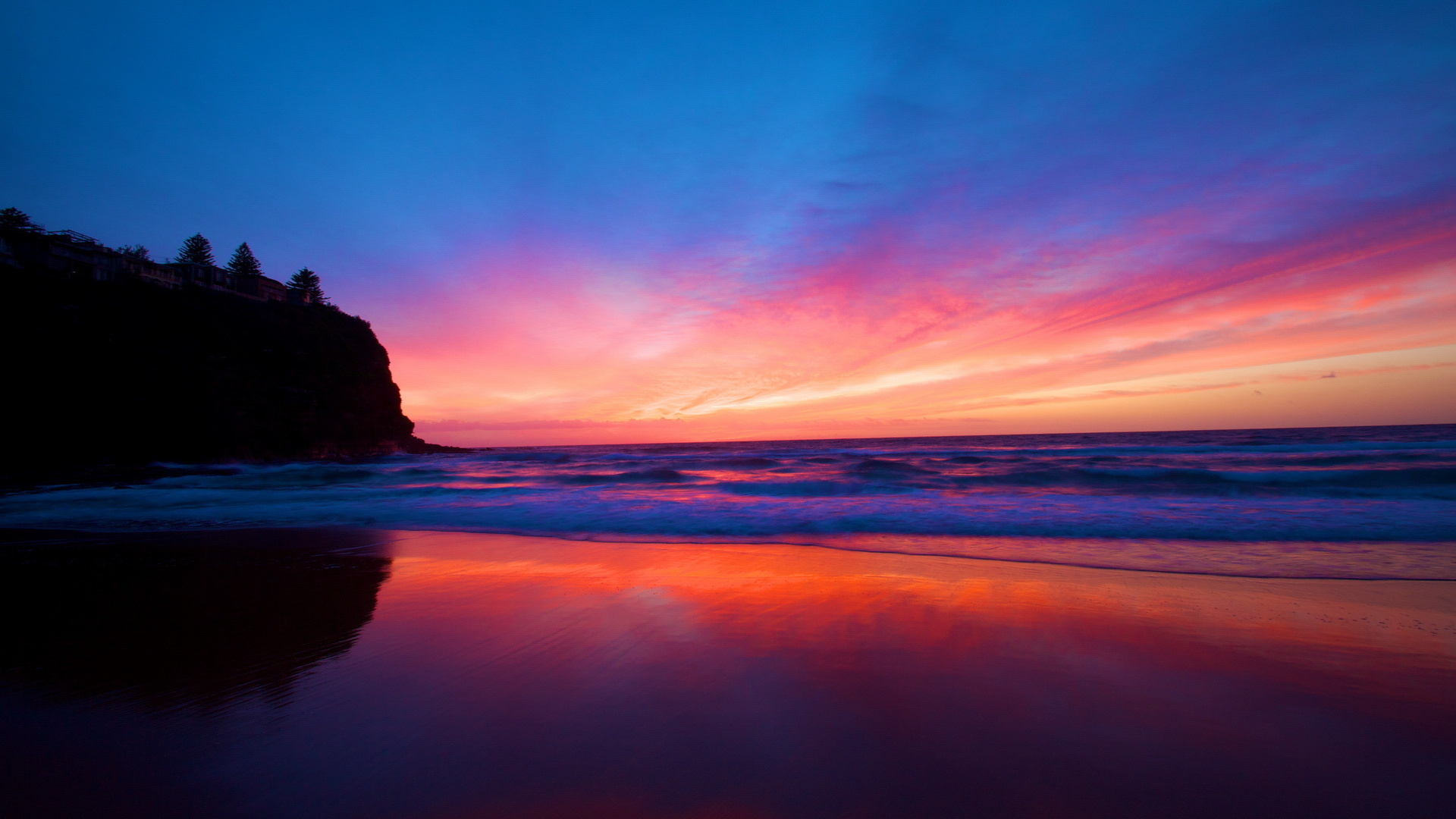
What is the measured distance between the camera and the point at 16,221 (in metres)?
35.7

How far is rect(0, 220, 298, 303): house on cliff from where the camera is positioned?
31.2 m

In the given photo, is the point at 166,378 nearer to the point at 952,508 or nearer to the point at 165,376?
the point at 165,376

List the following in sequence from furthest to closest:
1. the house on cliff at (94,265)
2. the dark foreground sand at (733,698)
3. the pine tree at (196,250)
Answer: the pine tree at (196,250) → the house on cliff at (94,265) → the dark foreground sand at (733,698)

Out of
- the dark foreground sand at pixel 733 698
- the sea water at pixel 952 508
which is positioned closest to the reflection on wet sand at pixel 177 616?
the dark foreground sand at pixel 733 698

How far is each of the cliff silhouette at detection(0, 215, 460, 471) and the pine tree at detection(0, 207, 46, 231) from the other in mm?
1813

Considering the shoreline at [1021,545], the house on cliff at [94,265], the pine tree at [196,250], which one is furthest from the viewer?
the pine tree at [196,250]

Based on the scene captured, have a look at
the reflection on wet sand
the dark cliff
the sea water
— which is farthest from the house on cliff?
the reflection on wet sand

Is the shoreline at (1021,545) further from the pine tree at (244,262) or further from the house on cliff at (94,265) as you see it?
the pine tree at (244,262)

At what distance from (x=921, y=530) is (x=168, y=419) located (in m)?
35.0

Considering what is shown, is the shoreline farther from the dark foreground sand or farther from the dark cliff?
the dark cliff

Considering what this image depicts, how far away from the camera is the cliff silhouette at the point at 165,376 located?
936 inches

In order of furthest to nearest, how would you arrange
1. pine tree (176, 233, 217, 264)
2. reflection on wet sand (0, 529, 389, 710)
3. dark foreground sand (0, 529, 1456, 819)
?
pine tree (176, 233, 217, 264) < reflection on wet sand (0, 529, 389, 710) < dark foreground sand (0, 529, 1456, 819)

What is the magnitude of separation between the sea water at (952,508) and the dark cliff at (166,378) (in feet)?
32.2

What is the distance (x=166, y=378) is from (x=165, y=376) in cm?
16
